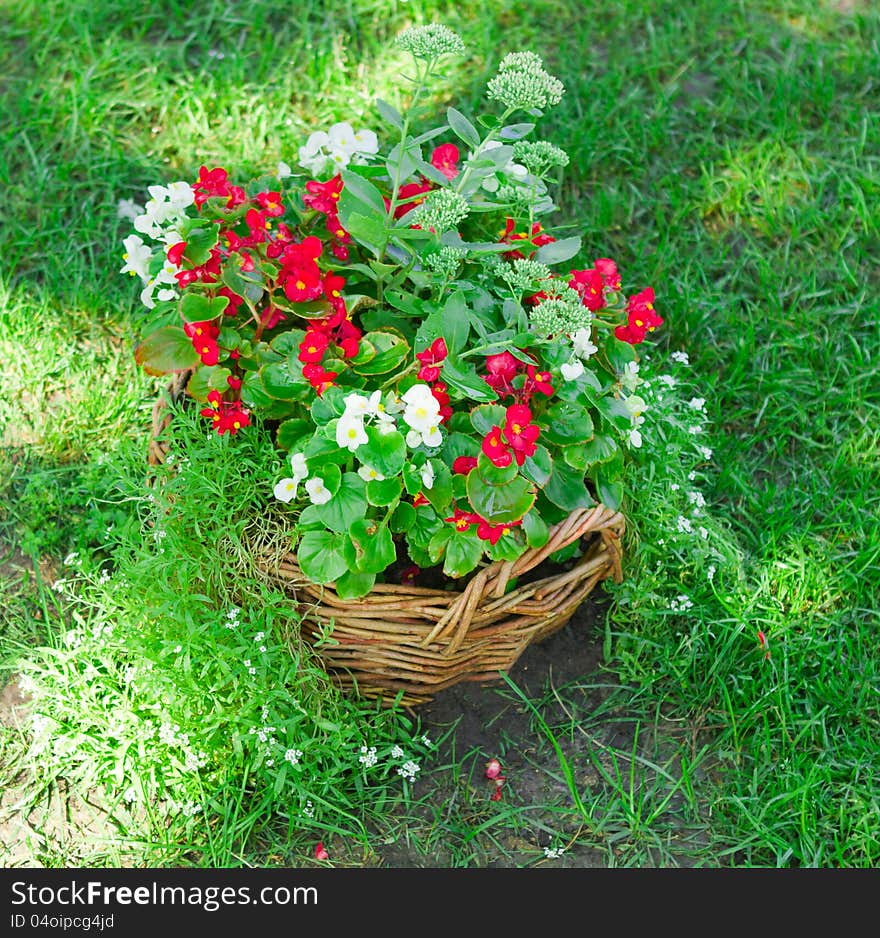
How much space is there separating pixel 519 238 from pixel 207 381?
0.66 metres

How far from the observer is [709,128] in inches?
123

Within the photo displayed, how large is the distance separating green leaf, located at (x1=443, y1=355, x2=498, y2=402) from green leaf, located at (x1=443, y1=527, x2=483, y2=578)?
241 millimetres

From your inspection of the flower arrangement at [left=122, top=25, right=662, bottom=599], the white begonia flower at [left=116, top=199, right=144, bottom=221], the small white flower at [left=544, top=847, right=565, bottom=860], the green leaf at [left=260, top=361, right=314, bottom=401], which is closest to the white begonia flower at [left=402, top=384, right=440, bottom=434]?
the flower arrangement at [left=122, top=25, right=662, bottom=599]

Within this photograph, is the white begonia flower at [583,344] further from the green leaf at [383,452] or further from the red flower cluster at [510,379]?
the green leaf at [383,452]

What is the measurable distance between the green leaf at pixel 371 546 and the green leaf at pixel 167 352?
18.7 inches

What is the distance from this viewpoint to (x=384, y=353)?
1927mm

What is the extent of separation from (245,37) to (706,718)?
2.35 meters

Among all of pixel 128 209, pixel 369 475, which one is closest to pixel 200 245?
pixel 369 475

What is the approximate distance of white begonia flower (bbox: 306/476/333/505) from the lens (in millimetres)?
1840

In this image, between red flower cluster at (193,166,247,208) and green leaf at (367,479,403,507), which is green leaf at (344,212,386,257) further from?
green leaf at (367,479,403,507)

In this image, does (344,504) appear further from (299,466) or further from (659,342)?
(659,342)

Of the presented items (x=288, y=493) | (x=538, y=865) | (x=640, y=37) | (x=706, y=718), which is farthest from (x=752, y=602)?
(x=640, y=37)

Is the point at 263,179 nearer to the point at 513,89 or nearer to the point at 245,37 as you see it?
the point at 513,89

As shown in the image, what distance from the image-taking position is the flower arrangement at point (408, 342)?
1823 mm
